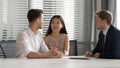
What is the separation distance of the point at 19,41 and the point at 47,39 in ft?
2.83

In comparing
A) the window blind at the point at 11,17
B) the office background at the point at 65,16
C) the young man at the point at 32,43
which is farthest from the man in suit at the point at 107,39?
the window blind at the point at 11,17

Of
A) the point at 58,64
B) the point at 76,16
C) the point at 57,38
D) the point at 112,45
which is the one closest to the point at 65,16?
the point at 76,16

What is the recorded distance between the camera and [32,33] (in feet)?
9.23

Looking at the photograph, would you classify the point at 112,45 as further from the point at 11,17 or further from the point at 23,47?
the point at 11,17

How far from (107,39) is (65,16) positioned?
6.93 feet

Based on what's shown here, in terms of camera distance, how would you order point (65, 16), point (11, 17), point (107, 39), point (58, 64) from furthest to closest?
point (65, 16), point (11, 17), point (107, 39), point (58, 64)

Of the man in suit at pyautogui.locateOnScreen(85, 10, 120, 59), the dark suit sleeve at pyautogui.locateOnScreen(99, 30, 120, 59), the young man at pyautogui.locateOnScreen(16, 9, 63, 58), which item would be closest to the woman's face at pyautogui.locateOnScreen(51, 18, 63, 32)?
the young man at pyautogui.locateOnScreen(16, 9, 63, 58)

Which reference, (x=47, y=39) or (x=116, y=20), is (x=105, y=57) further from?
(x=116, y=20)

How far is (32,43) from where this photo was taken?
9.10 ft

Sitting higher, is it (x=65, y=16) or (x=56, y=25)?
(x=65, y=16)

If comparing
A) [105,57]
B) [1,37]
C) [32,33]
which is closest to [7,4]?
[1,37]

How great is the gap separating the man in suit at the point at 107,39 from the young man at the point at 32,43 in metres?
0.52

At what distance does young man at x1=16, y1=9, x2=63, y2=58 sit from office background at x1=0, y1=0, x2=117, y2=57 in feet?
5.36

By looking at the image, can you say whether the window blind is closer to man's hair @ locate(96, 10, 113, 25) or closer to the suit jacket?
man's hair @ locate(96, 10, 113, 25)
